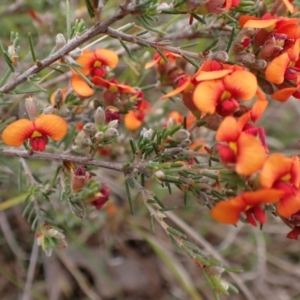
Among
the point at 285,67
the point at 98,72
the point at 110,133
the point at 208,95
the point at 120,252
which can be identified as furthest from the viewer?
the point at 120,252

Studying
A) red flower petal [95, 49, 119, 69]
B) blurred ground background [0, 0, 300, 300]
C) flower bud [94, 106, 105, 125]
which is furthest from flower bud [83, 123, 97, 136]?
blurred ground background [0, 0, 300, 300]

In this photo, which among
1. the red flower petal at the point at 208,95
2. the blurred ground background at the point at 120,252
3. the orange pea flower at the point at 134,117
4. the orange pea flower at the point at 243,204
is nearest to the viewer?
the orange pea flower at the point at 243,204

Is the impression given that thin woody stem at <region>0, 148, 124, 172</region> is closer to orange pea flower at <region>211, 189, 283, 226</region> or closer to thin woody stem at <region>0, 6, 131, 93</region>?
thin woody stem at <region>0, 6, 131, 93</region>

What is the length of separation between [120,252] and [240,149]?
2.00m

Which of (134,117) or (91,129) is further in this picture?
(134,117)

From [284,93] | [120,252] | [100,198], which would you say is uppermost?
[284,93]

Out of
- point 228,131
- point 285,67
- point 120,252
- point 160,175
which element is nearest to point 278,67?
point 285,67

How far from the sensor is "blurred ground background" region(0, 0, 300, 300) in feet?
7.95

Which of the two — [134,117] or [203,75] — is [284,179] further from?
[134,117]

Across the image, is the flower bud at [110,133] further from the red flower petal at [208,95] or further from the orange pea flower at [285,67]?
the orange pea flower at [285,67]

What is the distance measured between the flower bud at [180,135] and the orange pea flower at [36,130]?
29 centimetres

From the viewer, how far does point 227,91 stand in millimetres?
1043

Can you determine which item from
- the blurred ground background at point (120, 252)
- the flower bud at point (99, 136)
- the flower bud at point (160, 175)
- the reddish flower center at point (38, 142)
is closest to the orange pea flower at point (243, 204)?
the flower bud at point (160, 175)

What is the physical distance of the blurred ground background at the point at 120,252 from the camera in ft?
7.95
